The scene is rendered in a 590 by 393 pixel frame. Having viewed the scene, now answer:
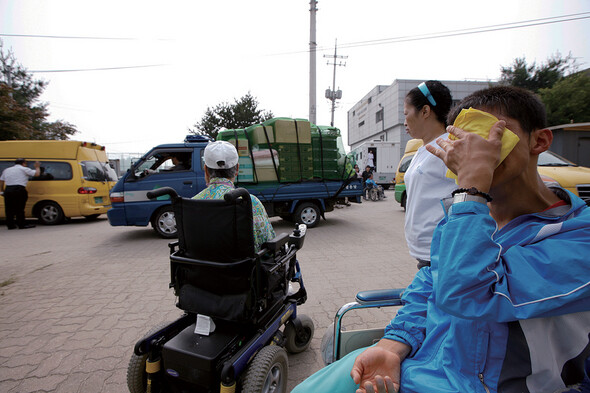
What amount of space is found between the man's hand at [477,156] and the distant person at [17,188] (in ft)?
36.1

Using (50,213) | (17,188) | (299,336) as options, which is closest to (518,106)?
(299,336)

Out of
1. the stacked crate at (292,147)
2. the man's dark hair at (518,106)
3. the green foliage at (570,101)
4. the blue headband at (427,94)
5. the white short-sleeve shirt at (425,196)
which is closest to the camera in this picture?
the man's dark hair at (518,106)

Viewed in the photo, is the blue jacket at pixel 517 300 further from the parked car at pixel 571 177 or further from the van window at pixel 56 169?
the van window at pixel 56 169

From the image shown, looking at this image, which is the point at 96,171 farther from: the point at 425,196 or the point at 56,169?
the point at 425,196

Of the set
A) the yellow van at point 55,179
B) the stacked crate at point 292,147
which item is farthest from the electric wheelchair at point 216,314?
the yellow van at point 55,179

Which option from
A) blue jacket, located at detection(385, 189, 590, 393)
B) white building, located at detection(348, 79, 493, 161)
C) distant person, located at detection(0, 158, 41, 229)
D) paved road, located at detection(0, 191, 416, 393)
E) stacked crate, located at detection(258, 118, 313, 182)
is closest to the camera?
blue jacket, located at detection(385, 189, 590, 393)

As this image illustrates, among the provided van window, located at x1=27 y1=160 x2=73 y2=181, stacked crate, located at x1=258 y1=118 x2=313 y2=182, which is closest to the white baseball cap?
stacked crate, located at x1=258 y1=118 x2=313 y2=182

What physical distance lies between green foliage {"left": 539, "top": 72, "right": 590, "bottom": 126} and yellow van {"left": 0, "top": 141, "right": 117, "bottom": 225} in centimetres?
2228

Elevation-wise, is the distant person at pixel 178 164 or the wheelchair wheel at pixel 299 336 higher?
the distant person at pixel 178 164

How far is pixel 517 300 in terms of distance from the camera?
82 cm

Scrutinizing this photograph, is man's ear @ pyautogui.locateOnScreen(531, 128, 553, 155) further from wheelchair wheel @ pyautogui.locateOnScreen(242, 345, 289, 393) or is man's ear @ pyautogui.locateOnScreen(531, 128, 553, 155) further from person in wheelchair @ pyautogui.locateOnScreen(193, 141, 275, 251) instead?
wheelchair wheel @ pyautogui.locateOnScreen(242, 345, 289, 393)

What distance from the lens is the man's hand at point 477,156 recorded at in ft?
2.89

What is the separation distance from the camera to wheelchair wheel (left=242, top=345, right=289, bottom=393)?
158cm

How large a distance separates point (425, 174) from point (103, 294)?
4033mm
